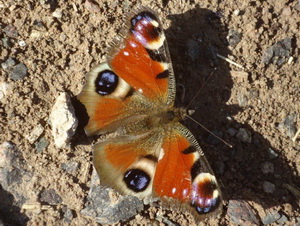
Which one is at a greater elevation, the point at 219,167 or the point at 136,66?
the point at 136,66

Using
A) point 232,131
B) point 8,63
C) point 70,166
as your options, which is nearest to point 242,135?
point 232,131

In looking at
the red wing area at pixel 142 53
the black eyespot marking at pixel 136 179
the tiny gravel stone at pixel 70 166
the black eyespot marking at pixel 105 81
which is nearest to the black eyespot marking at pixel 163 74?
the red wing area at pixel 142 53

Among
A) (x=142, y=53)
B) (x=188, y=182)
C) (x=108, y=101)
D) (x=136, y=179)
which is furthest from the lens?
(x=108, y=101)

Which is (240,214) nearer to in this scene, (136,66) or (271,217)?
(271,217)

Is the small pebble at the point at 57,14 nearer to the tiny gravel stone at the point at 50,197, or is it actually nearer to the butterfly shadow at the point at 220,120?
the butterfly shadow at the point at 220,120

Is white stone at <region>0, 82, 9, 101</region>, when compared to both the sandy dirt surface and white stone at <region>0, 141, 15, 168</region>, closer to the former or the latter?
the sandy dirt surface

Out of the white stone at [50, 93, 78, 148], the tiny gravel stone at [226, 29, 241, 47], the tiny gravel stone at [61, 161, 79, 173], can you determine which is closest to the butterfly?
the white stone at [50, 93, 78, 148]

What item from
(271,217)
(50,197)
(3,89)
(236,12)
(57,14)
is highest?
(236,12)
